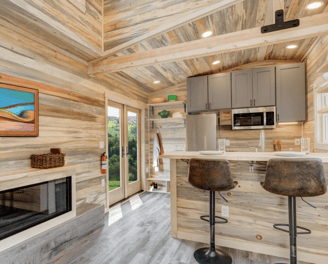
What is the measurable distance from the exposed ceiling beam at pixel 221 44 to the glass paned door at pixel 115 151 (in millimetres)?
1067

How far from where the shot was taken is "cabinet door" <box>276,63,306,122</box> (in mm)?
3717

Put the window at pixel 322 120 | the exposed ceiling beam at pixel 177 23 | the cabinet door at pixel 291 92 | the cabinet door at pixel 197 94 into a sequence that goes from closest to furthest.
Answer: the exposed ceiling beam at pixel 177 23 < the window at pixel 322 120 < the cabinet door at pixel 291 92 < the cabinet door at pixel 197 94

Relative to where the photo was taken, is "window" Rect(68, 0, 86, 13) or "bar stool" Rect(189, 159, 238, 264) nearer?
"bar stool" Rect(189, 159, 238, 264)

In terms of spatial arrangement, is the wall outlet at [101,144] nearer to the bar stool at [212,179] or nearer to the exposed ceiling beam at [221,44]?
the exposed ceiling beam at [221,44]

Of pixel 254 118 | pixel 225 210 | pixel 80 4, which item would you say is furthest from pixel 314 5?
pixel 80 4

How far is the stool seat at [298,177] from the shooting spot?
66.1 inches

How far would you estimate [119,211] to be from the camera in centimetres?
369

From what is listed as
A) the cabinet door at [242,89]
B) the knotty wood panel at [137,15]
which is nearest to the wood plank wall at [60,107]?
the knotty wood panel at [137,15]

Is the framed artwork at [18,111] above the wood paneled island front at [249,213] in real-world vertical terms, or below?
above

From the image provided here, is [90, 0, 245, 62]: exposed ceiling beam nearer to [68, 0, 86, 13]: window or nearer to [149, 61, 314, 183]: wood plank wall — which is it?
[68, 0, 86, 13]: window

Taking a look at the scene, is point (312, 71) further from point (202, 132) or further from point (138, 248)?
point (138, 248)

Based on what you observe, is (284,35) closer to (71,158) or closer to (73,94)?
(73,94)

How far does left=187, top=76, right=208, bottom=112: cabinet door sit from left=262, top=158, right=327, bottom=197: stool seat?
269 cm

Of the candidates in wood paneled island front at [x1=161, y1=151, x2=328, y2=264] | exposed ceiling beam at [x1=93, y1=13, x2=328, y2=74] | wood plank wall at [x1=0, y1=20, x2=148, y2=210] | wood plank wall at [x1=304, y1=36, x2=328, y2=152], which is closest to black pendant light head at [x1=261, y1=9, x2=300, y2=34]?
exposed ceiling beam at [x1=93, y1=13, x2=328, y2=74]
